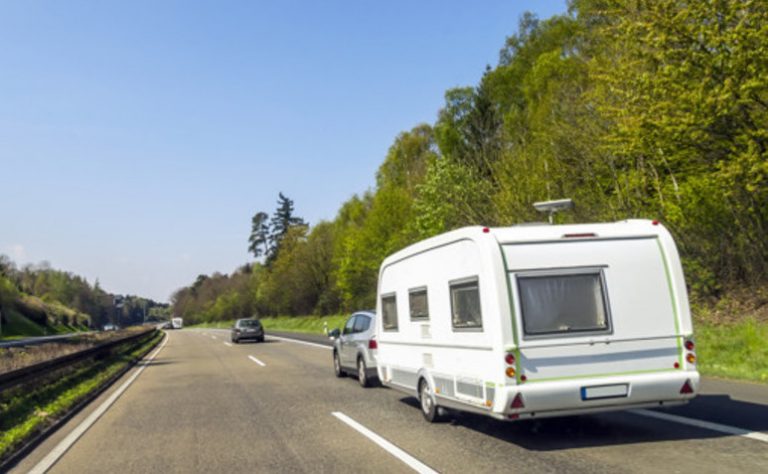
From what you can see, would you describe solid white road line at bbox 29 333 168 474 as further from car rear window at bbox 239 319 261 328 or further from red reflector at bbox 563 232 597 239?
car rear window at bbox 239 319 261 328

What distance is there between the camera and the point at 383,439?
25.3 ft

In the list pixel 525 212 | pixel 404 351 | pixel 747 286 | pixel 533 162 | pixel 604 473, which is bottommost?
pixel 604 473

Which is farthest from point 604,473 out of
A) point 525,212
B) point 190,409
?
point 525,212

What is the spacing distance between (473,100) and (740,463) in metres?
45.5

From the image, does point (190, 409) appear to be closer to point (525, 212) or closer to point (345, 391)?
point (345, 391)

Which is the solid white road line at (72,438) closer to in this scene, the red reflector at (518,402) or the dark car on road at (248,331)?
the red reflector at (518,402)

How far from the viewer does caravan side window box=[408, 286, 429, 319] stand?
894 centimetres

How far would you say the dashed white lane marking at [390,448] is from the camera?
20.4 feet

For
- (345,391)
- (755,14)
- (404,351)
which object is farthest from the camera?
(755,14)

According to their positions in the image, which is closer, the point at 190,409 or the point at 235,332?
the point at 190,409

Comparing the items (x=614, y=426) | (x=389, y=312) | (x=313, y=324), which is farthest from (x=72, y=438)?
(x=313, y=324)

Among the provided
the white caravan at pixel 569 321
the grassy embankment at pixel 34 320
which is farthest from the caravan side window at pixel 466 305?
the grassy embankment at pixel 34 320

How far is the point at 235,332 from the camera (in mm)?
36906

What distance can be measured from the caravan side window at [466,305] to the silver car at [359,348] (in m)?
5.23
